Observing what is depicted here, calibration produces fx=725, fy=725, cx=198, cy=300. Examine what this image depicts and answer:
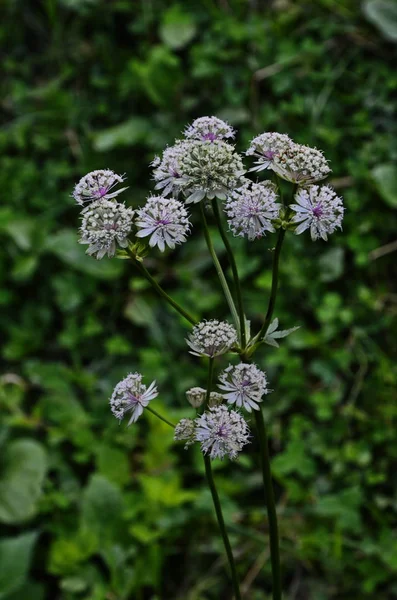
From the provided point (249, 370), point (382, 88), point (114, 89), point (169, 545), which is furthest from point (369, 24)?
point (249, 370)

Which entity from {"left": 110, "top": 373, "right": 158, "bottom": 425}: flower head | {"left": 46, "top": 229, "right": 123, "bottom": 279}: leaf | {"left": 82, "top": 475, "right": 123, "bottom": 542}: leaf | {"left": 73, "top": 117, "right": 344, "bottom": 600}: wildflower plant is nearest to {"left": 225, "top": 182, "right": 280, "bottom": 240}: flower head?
{"left": 73, "top": 117, "right": 344, "bottom": 600}: wildflower plant

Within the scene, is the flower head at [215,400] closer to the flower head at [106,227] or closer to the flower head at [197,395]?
the flower head at [197,395]

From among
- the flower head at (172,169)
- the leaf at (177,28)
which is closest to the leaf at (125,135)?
the leaf at (177,28)

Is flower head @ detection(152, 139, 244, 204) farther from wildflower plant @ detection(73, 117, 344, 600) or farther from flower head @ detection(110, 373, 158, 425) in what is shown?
flower head @ detection(110, 373, 158, 425)

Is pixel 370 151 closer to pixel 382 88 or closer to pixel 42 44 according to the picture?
pixel 382 88

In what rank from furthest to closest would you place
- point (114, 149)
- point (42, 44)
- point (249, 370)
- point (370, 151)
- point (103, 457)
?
point (42, 44)
point (114, 149)
point (370, 151)
point (103, 457)
point (249, 370)

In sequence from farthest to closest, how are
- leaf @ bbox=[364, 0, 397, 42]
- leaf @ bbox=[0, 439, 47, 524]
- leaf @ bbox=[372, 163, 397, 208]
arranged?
leaf @ bbox=[364, 0, 397, 42], leaf @ bbox=[372, 163, 397, 208], leaf @ bbox=[0, 439, 47, 524]

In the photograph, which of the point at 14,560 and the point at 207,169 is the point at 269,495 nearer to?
the point at 207,169

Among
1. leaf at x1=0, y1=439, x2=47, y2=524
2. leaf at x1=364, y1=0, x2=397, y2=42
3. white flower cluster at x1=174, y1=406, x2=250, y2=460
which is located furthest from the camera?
leaf at x1=364, y1=0, x2=397, y2=42
